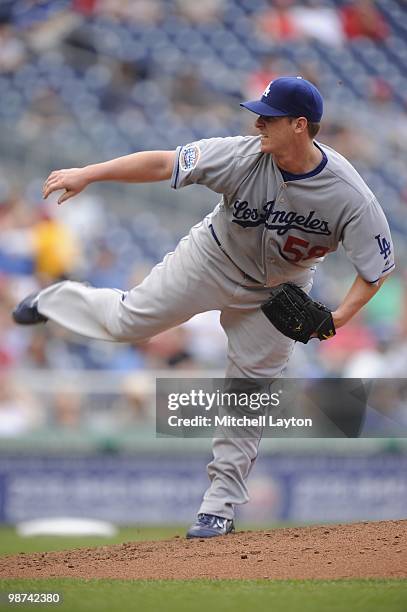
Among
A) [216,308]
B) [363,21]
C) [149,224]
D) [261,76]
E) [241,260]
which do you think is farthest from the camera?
[363,21]

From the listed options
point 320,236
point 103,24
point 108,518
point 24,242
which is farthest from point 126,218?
point 320,236

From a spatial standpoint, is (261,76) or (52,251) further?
(261,76)

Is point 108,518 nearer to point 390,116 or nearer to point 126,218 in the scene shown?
point 126,218

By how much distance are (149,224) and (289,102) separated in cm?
601

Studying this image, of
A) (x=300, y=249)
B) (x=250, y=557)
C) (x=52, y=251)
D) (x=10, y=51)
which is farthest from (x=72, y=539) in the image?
(x=10, y=51)

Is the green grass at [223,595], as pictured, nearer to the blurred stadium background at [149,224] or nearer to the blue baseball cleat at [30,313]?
the blue baseball cleat at [30,313]

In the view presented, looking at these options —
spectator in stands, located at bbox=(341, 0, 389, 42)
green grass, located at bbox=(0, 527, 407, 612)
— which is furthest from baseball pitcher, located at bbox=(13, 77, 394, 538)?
spectator in stands, located at bbox=(341, 0, 389, 42)

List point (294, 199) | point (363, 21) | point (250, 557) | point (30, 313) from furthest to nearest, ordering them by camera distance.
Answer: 1. point (363, 21)
2. point (30, 313)
3. point (294, 199)
4. point (250, 557)

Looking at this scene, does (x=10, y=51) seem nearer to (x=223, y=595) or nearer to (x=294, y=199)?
(x=294, y=199)

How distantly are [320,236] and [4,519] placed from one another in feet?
15.1

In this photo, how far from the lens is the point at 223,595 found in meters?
3.61

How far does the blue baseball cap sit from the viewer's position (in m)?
4.29

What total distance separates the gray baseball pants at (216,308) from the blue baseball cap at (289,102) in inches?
28.0

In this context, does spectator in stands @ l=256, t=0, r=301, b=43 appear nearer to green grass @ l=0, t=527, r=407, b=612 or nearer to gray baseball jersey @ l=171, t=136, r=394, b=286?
gray baseball jersey @ l=171, t=136, r=394, b=286
